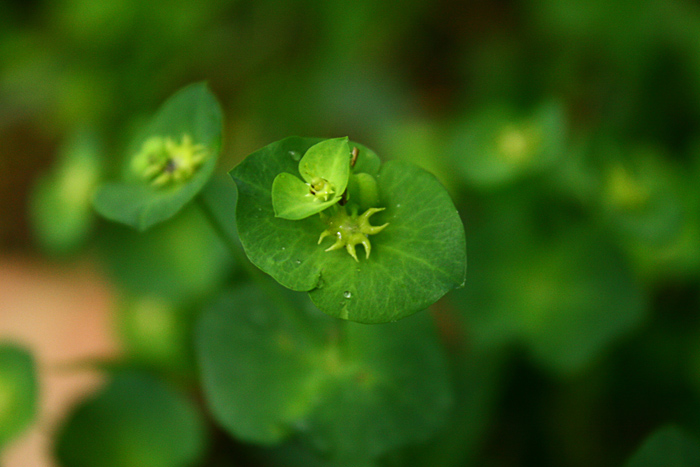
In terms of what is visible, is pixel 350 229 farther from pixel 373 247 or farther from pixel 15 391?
pixel 15 391

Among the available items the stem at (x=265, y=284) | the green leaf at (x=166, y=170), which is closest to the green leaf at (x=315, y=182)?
the green leaf at (x=166, y=170)

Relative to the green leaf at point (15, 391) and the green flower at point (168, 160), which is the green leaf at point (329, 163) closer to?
the green flower at point (168, 160)

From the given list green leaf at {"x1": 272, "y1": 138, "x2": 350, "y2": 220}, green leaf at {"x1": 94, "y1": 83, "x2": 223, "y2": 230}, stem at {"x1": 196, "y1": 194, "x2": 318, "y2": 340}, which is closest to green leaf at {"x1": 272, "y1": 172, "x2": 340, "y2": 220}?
green leaf at {"x1": 272, "y1": 138, "x2": 350, "y2": 220}

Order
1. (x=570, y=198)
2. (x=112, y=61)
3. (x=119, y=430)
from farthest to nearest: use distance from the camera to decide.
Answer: (x=112, y=61)
(x=570, y=198)
(x=119, y=430)

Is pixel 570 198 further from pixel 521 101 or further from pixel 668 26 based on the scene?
pixel 668 26

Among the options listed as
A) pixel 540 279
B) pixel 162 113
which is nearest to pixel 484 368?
pixel 540 279

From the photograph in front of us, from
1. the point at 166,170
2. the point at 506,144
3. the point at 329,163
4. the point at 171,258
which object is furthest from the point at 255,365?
the point at 506,144

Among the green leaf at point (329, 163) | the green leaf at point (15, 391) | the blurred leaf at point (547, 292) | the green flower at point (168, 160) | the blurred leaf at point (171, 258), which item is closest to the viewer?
the green leaf at point (329, 163)
